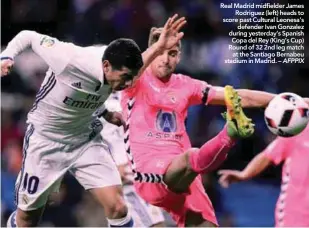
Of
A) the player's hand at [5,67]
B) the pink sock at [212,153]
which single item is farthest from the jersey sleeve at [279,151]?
the player's hand at [5,67]

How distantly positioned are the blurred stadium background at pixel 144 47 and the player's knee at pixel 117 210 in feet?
7.36

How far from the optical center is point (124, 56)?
20.2 ft

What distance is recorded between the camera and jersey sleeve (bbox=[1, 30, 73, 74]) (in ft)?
21.2

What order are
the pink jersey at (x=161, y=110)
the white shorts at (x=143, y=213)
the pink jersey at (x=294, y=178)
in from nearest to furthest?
the pink jersey at (x=294, y=178), the pink jersey at (x=161, y=110), the white shorts at (x=143, y=213)

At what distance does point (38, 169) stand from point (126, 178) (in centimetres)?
114

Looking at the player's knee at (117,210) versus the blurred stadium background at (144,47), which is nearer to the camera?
the player's knee at (117,210)

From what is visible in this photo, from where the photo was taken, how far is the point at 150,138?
7.18 meters

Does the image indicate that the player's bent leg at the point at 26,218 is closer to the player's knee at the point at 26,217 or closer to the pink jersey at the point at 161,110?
the player's knee at the point at 26,217

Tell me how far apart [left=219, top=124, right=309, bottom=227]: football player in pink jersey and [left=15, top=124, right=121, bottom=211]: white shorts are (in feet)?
3.10

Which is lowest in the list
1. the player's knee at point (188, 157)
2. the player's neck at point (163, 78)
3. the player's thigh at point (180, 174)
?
the player's thigh at point (180, 174)

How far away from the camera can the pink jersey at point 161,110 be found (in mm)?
7188

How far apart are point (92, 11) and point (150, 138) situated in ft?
9.08

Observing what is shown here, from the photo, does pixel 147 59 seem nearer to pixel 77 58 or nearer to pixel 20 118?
pixel 77 58

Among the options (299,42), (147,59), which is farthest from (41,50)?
(299,42)
